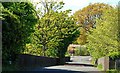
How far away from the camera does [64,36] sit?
202ft

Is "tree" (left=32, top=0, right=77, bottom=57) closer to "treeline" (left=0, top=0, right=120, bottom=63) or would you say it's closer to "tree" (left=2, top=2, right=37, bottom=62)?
"treeline" (left=0, top=0, right=120, bottom=63)

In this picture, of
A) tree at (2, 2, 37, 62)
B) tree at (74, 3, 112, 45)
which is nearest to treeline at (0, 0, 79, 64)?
tree at (2, 2, 37, 62)

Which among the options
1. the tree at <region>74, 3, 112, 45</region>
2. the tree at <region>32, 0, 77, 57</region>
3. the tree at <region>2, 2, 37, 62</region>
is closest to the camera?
the tree at <region>2, 2, 37, 62</region>

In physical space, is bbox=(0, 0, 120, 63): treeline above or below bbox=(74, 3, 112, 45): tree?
below

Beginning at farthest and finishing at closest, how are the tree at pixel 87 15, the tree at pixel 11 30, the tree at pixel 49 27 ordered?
the tree at pixel 87 15, the tree at pixel 49 27, the tree at pixel 11 30

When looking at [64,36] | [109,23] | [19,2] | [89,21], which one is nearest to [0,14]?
[19,2]

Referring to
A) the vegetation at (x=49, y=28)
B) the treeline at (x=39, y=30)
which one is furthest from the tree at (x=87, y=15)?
the vegetation at (x=49, y=28)

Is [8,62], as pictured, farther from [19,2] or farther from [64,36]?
[64,36]

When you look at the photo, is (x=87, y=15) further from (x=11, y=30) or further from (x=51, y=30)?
(x=11, y=30)

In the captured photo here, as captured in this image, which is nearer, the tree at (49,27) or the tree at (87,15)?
the tree at (49,27)

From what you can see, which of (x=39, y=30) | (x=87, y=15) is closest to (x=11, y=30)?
(x=39, y=30)

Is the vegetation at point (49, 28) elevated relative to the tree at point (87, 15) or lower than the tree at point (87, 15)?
lower

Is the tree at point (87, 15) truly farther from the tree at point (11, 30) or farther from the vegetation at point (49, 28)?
the tree at point (11, 30)

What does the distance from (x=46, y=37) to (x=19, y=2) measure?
972 inches
